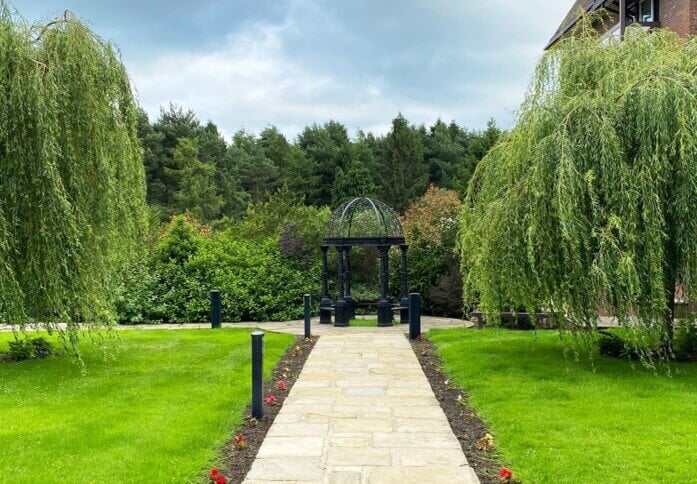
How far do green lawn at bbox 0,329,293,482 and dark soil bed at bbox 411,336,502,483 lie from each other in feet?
6.34

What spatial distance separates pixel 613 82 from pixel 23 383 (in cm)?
799

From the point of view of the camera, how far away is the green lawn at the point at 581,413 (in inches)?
158

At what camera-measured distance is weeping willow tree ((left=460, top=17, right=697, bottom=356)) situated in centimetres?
634

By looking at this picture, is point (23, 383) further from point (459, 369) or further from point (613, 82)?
point (613, 82)

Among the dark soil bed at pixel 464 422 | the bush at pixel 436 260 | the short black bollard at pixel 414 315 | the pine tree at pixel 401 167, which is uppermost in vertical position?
the pine tree at pixel 401 167

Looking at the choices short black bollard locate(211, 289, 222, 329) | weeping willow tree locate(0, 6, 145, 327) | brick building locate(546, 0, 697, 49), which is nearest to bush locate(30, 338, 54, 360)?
weeping willow tree locate(0, 6, 145, 327)

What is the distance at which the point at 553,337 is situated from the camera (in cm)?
1002

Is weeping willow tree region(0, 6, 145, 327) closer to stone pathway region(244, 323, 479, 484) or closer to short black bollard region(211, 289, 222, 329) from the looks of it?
stone pathway region(244, 323, 479, 484)

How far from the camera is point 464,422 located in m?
5.33

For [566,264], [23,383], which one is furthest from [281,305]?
[566,264]

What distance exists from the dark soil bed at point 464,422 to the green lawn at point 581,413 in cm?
11

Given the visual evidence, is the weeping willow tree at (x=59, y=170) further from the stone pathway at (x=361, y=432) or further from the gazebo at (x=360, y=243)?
the gazebo at (x=360, y=243)

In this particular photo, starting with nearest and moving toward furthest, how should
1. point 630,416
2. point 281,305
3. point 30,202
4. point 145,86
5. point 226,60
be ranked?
point 630,416
point 30,202
point 145,86
point 226,60
point 281,305

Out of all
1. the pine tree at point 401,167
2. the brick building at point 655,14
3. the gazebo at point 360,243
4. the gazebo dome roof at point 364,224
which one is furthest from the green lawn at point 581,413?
the pine tree at point 401,167
